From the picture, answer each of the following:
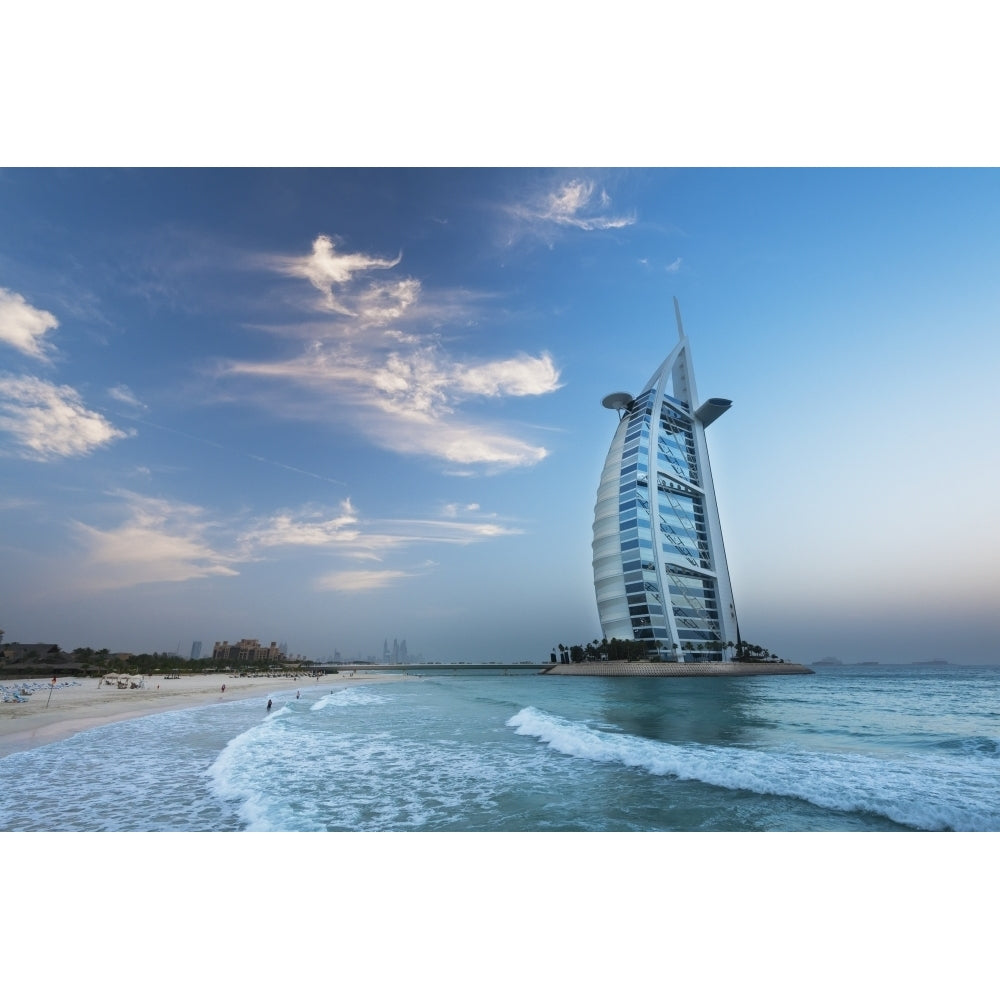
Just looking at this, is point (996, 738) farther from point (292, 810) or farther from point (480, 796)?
point (292, 810)

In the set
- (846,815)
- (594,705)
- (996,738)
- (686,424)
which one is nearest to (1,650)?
(594,705)

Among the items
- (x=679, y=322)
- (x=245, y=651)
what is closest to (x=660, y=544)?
(x=679, y=322)

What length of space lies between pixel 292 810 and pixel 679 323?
76.9m

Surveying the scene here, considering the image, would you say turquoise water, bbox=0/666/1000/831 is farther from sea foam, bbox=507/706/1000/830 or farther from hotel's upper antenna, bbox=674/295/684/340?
hotel's upper antenna, bbox=674/295/684/340

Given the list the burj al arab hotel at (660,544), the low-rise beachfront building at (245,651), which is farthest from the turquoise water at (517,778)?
the low-rise beachfront building at (245,651)

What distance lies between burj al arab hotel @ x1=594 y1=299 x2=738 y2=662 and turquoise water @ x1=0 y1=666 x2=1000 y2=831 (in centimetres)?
3695

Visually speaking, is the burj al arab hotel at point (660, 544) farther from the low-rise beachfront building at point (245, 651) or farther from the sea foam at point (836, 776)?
the low-rise beachfront building at point (245, 651)

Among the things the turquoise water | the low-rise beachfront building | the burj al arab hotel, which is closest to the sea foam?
the turquoise water

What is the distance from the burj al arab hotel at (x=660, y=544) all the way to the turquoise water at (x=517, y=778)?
3695cm

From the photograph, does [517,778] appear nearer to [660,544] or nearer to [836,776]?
[836,776]

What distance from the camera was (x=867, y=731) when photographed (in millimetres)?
14469

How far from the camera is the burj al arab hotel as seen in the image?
174 ft

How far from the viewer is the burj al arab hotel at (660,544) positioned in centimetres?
5303
